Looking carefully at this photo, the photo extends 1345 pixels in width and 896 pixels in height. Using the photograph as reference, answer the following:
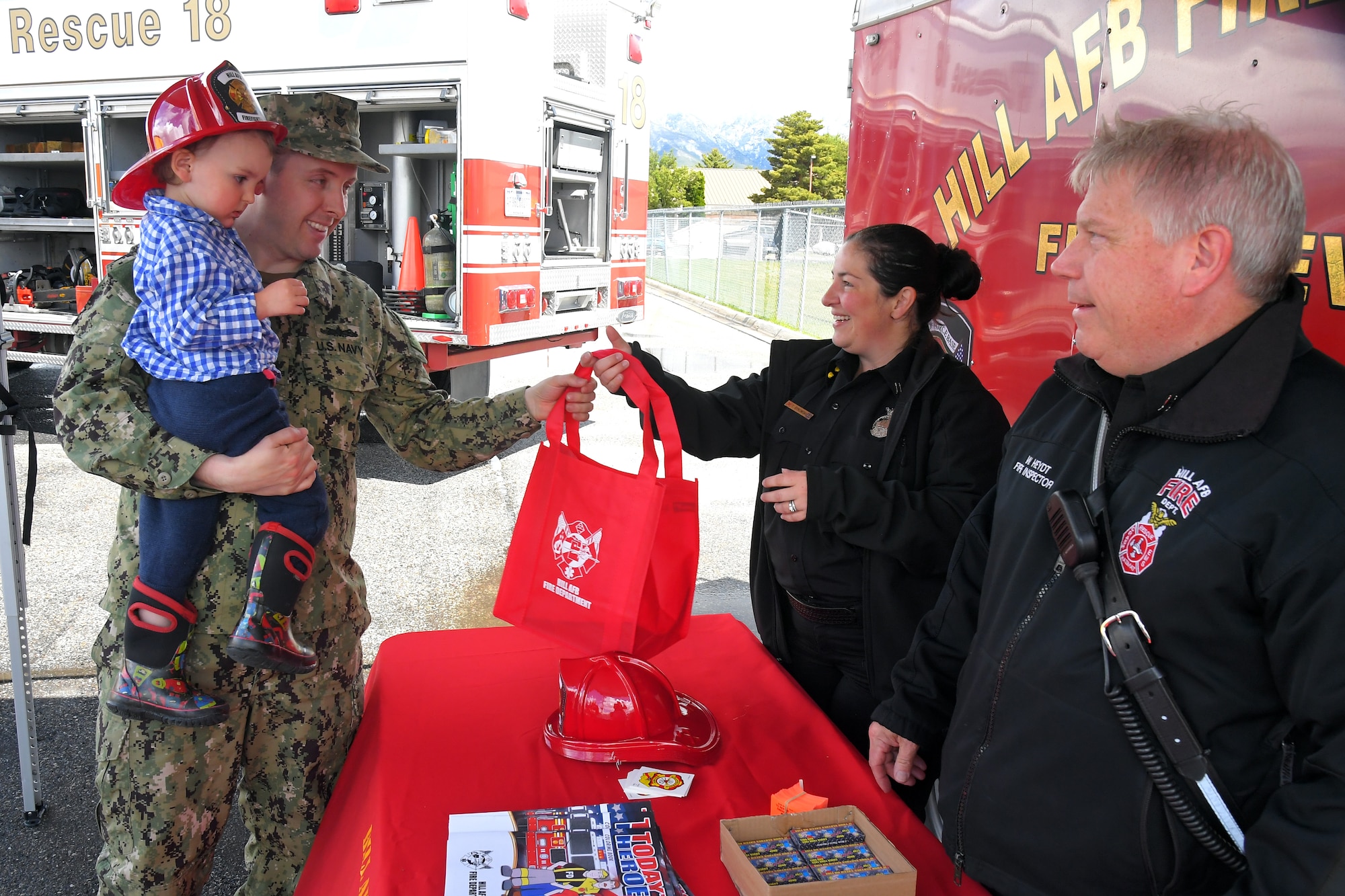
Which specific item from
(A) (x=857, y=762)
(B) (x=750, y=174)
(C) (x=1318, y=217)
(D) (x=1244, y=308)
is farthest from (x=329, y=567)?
(B) (x=750, y=174)

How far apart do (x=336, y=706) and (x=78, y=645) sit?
2728 mm

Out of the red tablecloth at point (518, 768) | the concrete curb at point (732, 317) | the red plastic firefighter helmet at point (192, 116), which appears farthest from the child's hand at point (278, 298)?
the concrete curb at point (732, 317)

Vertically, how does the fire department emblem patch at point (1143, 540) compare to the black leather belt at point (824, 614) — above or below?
above

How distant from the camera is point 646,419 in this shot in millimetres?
2248

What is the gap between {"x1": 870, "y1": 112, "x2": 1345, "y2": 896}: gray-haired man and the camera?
1116 mm

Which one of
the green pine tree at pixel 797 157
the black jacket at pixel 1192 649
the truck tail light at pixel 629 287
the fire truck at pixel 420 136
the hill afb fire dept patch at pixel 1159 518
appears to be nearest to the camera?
the black jacket at pixel 1192 649

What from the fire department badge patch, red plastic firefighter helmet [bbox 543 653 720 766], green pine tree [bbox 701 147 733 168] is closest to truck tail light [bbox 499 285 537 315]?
the fire department badge patch

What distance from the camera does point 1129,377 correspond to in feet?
4.44

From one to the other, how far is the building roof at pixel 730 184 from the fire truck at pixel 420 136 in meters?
88.4

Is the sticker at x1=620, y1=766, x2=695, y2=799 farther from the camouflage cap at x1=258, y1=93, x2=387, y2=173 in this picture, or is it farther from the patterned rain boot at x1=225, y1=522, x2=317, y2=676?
the camouflage cap at x1=258, y1=93, x2=387, y2=173

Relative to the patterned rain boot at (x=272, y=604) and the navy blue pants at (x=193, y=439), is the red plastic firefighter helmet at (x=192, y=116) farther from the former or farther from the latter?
the patterned rain boot at (x=272, y=604)

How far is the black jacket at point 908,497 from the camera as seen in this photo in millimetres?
2027

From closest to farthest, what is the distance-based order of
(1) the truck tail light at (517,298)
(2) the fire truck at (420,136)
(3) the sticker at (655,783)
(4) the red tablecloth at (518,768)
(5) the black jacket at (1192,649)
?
(5) the black jacket at (1192,649)
(4) the red tablecloth at (518,768)
(3) the sticker at (655,783)
(2) the fire truck at (420,136)
(1) the truck tail light at (517,298)

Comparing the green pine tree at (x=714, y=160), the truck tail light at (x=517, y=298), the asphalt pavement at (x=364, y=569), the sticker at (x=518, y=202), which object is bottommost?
the asphalt pavement at (x=364, y=569)
